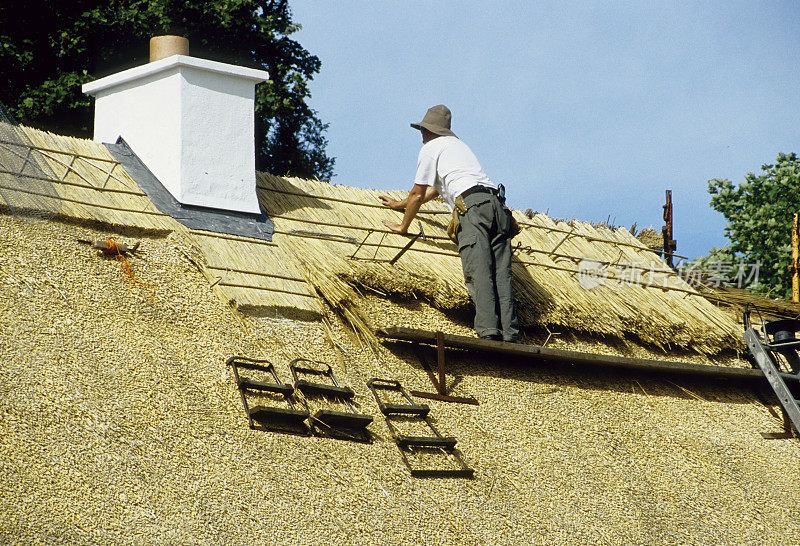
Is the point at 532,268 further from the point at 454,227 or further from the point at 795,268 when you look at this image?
the point at 795,268

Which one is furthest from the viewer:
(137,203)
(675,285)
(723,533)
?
(675,285)

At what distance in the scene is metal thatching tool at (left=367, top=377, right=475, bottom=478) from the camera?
3629 millimetres

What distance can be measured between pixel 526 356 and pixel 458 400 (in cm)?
67

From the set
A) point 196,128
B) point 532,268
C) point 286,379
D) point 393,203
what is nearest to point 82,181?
point 196,128

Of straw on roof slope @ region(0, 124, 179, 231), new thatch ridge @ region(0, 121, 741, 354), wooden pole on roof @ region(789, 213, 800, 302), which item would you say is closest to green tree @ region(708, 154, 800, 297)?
wooden pole on roof @ region(789, 213, 800, 302)

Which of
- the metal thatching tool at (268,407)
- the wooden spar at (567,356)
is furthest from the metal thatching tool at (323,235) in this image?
the metal thatching tool at (268,407)

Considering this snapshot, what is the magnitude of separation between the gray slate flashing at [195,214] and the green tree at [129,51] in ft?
18.6

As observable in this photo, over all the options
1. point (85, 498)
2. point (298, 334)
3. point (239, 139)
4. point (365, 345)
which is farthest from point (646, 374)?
point (85, 498)

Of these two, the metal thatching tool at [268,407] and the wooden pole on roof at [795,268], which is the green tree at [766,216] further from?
the metal thatching tool at [268,407]

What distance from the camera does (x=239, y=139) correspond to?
5.06m

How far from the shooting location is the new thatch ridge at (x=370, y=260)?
4.27 metres

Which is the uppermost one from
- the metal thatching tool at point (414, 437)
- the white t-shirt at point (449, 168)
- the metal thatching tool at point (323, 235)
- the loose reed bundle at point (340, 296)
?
the white t-shirt at point (449, 168)

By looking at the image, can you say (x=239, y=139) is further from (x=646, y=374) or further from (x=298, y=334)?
(x=646, y=374)

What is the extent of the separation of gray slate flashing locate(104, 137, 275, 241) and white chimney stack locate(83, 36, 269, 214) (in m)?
0.04
